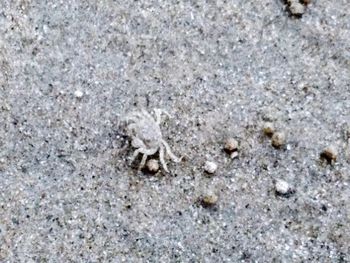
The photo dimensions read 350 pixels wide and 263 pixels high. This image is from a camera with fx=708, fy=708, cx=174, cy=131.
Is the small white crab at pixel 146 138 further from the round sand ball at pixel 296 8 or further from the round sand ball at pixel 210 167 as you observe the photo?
the round sand ball at pixel 296 8

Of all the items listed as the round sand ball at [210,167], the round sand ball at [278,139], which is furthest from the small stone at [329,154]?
the round sand ball at [210,167]

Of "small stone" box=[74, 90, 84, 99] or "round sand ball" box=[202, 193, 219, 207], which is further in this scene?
"small stone" box=[74, 90, 84, 99]

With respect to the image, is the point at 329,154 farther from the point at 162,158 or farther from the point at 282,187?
the point at 162,158

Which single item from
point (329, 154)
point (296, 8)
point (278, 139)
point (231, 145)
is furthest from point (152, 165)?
point (296, 8)

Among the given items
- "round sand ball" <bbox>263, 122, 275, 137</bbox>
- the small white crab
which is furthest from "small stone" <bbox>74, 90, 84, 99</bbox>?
"round sand ball" <bbox>263, 122, 275, 137</bbox>

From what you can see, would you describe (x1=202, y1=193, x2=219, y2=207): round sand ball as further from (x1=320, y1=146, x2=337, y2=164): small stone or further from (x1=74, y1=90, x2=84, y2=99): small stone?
(x1=74, y1=90, x2=84, y2=99): small stone

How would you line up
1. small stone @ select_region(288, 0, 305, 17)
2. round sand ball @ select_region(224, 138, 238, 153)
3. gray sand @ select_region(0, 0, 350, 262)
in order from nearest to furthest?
gray sand @ select_region(0, 0, 350, 262)
round sand ball @ select_region(224, 138, 238, 153)
small stone @ select_region(288, 0, 305, 17)
